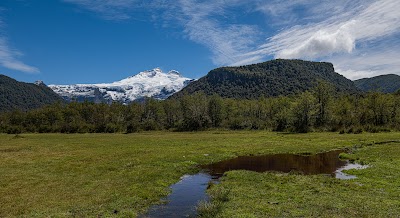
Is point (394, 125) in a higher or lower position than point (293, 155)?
higher

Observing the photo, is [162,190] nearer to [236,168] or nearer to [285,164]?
[236,168]

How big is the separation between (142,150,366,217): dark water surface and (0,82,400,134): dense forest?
5556 centimetres

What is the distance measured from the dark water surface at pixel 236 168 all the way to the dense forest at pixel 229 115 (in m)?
55.6

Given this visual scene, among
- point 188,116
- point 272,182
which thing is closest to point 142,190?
point 272,182

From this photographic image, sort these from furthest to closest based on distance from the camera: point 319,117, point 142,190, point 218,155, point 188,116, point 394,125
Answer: point 188,116
point 319,117
point 394,125
point 218,155
point 142,190

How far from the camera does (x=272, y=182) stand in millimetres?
31750

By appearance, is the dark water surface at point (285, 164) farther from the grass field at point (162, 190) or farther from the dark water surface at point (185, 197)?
the dark water surface at point (185, 197)

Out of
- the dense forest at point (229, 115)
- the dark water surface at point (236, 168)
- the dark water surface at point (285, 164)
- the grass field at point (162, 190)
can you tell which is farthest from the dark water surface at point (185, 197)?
the dense forest at point (229, 115)

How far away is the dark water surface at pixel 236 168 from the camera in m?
24.9

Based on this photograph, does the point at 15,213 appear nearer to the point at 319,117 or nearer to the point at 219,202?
the point at 219,202

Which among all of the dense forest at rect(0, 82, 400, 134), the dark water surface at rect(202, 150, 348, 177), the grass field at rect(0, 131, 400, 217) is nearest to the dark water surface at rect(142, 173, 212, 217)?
the grass field at rect(0, 131, 400, 217)

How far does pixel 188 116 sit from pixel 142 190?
132m

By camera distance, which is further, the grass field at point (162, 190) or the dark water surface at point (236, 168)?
the dark water surface at point (236, 168)

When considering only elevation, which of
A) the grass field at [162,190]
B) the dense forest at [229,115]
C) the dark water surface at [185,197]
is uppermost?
the dense forest at [229,115]
